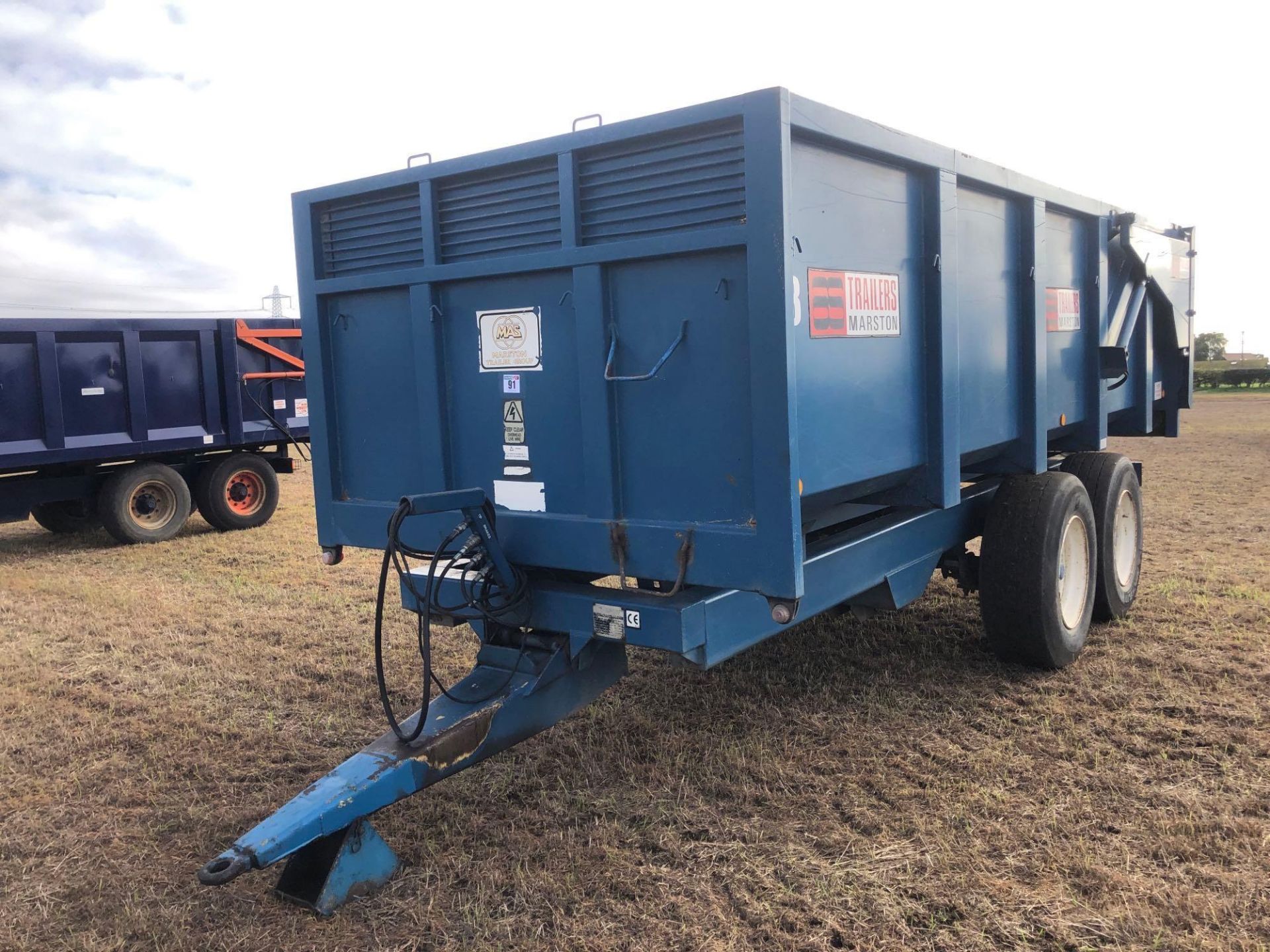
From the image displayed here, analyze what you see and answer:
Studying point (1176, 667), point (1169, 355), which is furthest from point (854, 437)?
point (1169, 355)

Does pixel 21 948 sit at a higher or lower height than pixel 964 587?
lower

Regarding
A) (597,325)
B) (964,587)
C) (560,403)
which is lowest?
(964,587)

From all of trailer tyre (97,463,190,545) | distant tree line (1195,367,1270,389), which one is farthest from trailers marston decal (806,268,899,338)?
distant tree line (1195,367,1270,389)

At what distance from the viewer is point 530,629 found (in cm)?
361

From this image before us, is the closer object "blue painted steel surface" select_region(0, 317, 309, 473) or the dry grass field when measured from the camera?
the dry grass field

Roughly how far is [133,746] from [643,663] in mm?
2301

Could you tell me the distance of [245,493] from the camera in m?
10.3

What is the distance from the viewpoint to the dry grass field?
9.15 feet

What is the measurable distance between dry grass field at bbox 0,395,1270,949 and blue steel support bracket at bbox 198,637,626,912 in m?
0.12

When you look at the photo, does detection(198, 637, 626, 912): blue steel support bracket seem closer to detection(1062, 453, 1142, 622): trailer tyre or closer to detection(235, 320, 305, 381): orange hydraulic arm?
detection(1062, 453, 1142, 622): trailer tyre

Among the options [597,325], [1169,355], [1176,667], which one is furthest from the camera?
[1169,355]

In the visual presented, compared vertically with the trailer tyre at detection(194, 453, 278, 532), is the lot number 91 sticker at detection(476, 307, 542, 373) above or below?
above

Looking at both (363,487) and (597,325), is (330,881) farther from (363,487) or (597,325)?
(597,325)

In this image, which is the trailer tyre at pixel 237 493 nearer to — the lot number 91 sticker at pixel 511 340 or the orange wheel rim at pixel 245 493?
the orange wheel rim at pixel 245 493
